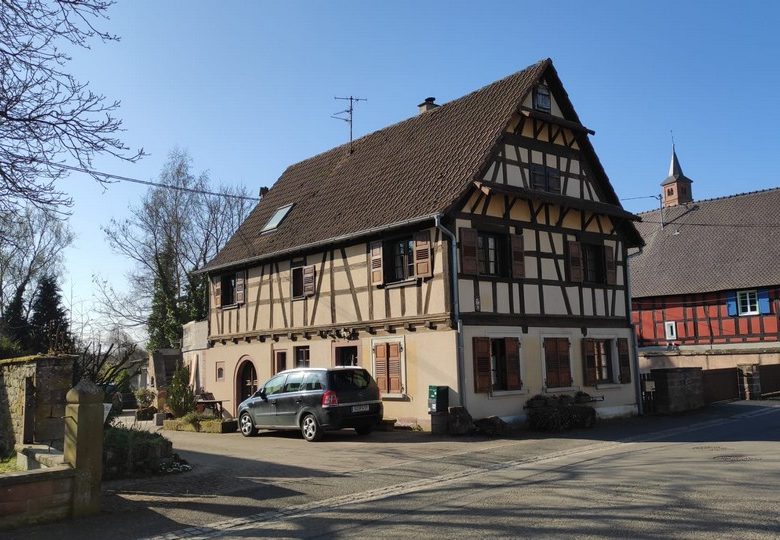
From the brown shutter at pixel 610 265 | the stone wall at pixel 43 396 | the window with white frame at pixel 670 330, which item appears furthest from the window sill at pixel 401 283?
the window with white frame at pixel 670 330

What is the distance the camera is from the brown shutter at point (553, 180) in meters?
20.2

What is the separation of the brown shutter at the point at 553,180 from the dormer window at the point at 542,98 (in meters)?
1.72

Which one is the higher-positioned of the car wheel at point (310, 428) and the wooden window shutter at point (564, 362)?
the wooden window shutter at point (564, 362)

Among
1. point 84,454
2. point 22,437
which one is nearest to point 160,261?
point 22,437

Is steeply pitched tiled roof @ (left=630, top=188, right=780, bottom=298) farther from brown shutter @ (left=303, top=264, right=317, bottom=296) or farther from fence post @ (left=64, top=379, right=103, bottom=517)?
fence post @ (left=64, top=379, right=103, bottom=517)

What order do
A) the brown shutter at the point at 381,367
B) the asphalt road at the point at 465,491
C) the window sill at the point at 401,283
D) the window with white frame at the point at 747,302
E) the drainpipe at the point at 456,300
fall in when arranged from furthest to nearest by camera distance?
→ 1. the window with white frame at the point at 747,302
2. the brown shutter at the point at 381,367
3. the window sill at the point at 401,283
4. the drainpipe at the point at 456,300
5. the asphalt road at the point at 465,491

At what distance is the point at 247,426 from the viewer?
18797 mm

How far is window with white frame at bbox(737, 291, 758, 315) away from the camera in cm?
3366

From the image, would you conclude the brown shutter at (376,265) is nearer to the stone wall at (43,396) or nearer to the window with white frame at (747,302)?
the stone wall at (43,396)

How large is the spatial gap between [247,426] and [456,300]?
664 cm

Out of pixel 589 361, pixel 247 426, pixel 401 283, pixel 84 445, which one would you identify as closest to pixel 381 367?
pixel 401 283

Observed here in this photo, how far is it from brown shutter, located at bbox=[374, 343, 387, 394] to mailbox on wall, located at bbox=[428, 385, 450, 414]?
84.5 inches

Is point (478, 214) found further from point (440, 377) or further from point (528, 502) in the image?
point (528, 502)

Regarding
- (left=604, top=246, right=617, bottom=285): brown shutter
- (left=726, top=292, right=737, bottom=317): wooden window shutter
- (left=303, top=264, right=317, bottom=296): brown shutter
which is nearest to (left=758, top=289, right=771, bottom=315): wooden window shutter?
(left=726, top=292, right=737, bottom=317): wooden window shutter
